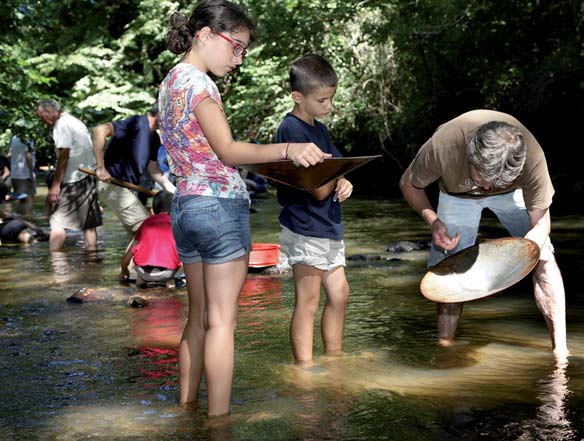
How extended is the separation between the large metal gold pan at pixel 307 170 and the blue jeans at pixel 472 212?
137 centimetres

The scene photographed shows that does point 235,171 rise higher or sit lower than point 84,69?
lower

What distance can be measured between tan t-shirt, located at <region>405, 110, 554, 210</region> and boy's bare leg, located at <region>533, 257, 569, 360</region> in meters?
0.48

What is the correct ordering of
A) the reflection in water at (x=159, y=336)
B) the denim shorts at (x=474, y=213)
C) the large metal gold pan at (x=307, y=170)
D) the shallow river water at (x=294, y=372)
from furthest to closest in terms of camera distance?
the denim shorts at (x=474, y=213)
the reflection in water at (x=159, y=336)
the shallow river water at (x=294, y=372)
the large metal gold pan at (x=307, y=170)

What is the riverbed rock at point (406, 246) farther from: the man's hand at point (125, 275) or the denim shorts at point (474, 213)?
the denim shorts at point (474, 213)

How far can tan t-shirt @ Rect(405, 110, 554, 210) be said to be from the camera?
4.91 metres

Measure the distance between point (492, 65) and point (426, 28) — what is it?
1.78m

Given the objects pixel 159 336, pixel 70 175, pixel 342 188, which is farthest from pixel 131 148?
pixel 342 188

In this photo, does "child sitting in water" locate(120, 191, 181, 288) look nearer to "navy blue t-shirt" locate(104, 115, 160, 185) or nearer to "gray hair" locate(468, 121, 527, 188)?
"navy blue t-shirt" locate(104, 115, 160, 185)

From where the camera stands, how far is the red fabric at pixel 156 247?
7.96 m

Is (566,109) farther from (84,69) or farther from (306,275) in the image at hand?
(84,69)

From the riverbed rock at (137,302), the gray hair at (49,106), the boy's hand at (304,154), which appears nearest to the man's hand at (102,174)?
the gray hair at (49,106)

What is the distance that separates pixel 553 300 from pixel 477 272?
527 mm

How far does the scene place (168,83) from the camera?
3953mm

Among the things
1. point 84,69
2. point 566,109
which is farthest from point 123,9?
point 566,109
